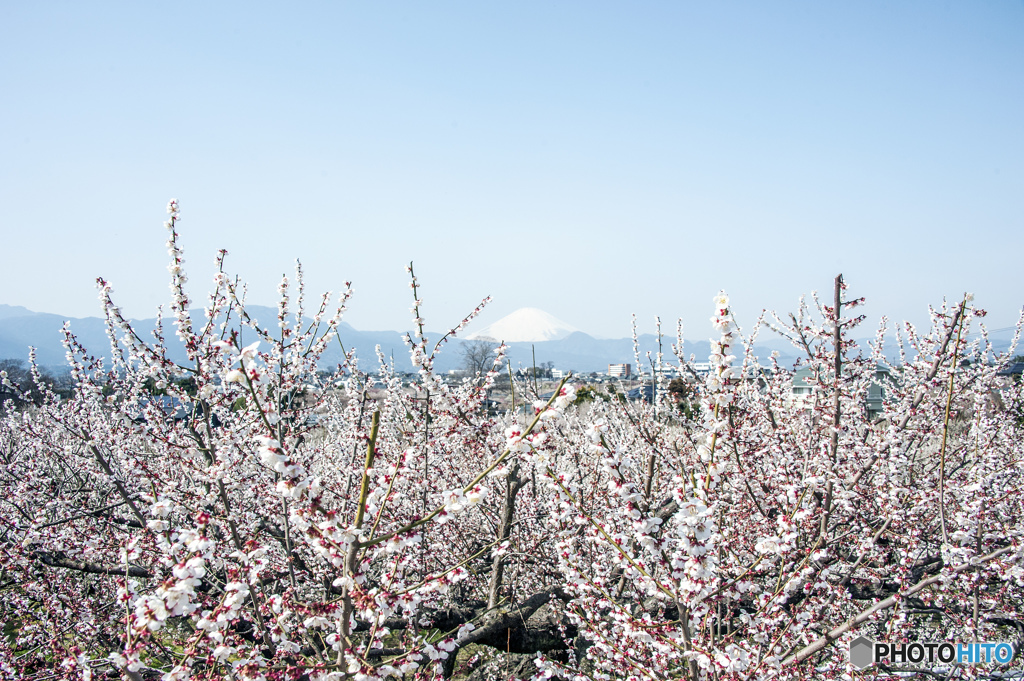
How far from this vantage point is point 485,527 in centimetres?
737

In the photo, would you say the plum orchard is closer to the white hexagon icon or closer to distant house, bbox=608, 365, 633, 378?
the white hexagon icon

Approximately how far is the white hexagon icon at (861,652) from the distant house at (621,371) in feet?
14.2

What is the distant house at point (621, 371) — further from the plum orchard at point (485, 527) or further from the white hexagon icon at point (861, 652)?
the white hexagon icon at point (861, 652)

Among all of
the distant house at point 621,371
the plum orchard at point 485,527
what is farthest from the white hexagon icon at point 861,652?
the distant house at point 621,371

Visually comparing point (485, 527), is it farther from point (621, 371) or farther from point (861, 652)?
point (861, 652)

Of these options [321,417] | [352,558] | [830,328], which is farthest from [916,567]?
[321,417]

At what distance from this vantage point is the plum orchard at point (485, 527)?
2.38 metres

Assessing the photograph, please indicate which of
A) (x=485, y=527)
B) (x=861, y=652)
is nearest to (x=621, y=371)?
(x=485, y=527)

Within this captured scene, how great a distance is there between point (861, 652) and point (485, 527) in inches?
181

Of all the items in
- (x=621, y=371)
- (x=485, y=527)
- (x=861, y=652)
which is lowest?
(x=485, y=527)

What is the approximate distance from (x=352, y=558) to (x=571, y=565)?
6.95 feet

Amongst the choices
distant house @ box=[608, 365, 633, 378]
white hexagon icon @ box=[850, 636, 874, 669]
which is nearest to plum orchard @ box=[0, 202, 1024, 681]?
white hexagon icon @ box=[850, 636, 874, 669]

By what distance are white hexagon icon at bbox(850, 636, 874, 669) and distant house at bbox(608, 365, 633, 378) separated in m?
4.33

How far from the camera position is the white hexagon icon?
3.75 meters
